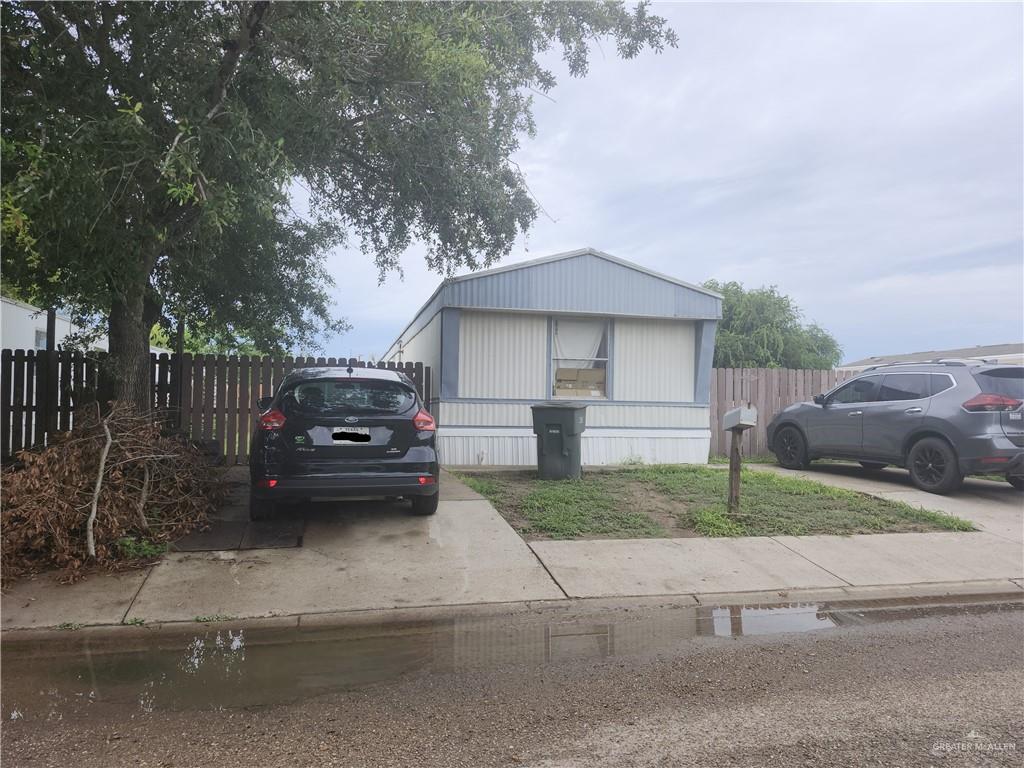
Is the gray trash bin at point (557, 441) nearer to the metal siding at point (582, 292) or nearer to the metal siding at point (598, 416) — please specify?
the metal siding at point (598, 416)

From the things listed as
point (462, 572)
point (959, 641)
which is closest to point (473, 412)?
point (462, 572)

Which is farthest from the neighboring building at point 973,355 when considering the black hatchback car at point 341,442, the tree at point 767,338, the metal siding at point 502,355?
the black hatchback car at point 341,442

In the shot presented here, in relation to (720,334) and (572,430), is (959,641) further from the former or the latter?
(720,334)

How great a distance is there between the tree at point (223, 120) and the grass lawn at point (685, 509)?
13.5ft

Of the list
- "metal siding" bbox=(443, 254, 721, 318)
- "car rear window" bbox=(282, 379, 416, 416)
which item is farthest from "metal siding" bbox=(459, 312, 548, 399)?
"car rear window" bbox=(282, 379, 416, 416)

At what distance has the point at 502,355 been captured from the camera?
11.5 m

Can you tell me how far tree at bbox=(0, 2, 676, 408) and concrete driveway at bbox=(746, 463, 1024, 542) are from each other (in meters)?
6.59

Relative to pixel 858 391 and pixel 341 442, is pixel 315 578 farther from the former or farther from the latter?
pixel 858 391

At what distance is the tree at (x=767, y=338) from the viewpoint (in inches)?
884

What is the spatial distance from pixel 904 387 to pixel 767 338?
1352 cm

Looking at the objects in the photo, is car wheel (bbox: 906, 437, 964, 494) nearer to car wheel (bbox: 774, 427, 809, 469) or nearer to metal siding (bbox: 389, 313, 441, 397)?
car wheel (bbox: 774, 427, 809, 469)

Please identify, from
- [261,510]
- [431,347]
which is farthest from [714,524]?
[431,347]

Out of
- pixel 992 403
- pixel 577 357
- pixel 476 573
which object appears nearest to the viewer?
pixel 476 573

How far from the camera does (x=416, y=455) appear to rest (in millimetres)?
6500
